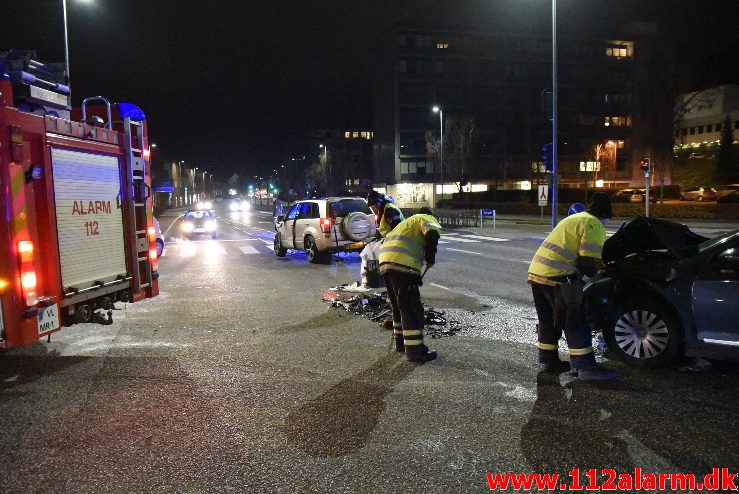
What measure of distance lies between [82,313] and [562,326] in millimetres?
5021

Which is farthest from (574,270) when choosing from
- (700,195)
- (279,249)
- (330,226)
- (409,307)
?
(700,195)

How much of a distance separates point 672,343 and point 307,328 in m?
4.59

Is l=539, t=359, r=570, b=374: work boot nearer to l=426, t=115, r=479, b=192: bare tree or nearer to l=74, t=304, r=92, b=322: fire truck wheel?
l=74, t=304, r=92, b=322: fire truck wheel

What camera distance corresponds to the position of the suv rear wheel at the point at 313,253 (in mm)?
16689

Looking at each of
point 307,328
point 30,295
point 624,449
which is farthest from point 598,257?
point 30,295

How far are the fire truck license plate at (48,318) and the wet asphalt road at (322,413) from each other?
0.59 meters

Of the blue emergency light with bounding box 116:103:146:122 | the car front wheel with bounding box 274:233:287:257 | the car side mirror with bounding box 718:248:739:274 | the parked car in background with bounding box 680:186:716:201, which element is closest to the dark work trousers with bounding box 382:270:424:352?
the car side mirror with bounding box 718:248:739:274

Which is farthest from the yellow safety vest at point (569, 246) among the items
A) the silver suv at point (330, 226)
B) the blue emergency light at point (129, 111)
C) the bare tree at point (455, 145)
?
the bare tree at point (455, 145)

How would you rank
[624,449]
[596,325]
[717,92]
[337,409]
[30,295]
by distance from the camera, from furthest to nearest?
[717,92] → [596,325] → [30,295] → [337,409] → [624,449]

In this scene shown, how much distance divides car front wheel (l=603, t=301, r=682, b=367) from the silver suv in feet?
32.4

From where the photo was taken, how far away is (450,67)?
3022 inches

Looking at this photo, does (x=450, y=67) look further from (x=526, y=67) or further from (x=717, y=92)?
(x=717, y=92)

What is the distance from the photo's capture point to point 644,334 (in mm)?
5887

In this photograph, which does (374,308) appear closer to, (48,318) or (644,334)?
(644,334)
